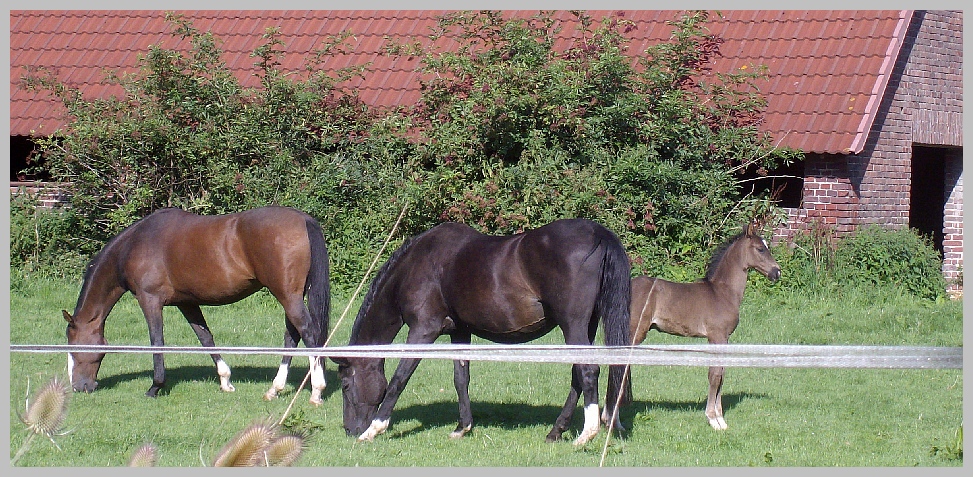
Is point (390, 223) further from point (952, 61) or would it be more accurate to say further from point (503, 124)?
point (952, 61)

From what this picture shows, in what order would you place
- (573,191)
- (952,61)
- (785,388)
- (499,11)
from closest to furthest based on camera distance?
(785,388) < (573,191) < (499,11) < (952,61)

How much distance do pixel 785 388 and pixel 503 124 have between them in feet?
19.8

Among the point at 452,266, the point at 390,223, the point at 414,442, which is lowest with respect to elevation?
the point at 390,223

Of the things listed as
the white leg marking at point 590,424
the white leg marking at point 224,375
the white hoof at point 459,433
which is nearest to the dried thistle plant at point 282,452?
the white leg marking at point 590,424

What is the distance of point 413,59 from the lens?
52.9 feet

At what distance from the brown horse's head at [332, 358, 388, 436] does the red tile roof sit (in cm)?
810

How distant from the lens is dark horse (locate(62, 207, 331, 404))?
8.31 m

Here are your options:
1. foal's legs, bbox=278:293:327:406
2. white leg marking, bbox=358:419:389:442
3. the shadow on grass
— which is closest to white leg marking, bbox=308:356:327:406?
foal's legs, bbox=278:293:327:406

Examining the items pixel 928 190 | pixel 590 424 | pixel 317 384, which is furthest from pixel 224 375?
pixel 928 190

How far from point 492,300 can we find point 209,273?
3047 millimetres

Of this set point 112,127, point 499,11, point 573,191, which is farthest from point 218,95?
point 573,191

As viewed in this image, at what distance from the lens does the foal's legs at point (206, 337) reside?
8.64m

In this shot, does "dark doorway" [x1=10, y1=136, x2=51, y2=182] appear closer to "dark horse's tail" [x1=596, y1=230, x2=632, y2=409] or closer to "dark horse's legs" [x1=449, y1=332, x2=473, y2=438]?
"dark horse's legs" [x1=449, y1=332, x2=473, y2=438]

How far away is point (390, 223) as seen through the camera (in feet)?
44.6
